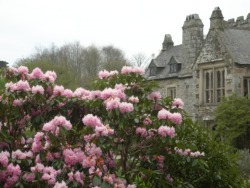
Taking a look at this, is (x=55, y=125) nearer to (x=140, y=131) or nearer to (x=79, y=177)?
(x=79, y=177)

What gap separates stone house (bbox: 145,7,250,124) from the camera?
23500 mm

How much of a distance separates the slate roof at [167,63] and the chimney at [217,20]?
433 centimetres

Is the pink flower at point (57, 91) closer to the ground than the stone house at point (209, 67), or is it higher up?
closer to the ground

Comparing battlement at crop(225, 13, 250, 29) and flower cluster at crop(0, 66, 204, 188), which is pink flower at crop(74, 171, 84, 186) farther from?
battlement at crop(225, 13, 250, 29)

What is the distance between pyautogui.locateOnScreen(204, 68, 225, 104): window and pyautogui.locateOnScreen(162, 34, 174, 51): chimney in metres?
9.58

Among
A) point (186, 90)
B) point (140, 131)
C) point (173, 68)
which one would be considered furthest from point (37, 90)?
point (173, 68)

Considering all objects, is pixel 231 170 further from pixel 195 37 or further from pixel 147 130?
pixel 195 37

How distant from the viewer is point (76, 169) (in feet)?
15.3

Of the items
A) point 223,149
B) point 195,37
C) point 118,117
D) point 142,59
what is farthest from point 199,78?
point 142,59

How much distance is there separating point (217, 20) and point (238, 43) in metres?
1.72

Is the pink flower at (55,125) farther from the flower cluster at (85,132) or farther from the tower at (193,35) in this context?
the tower at (193,35)

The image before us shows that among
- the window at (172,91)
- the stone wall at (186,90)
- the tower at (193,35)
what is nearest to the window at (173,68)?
the stone wall at (186,90)

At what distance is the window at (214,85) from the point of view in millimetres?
24328

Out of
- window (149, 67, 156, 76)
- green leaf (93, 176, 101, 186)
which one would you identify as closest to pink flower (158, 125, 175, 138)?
green leaf (93, 176, 101, 186)
